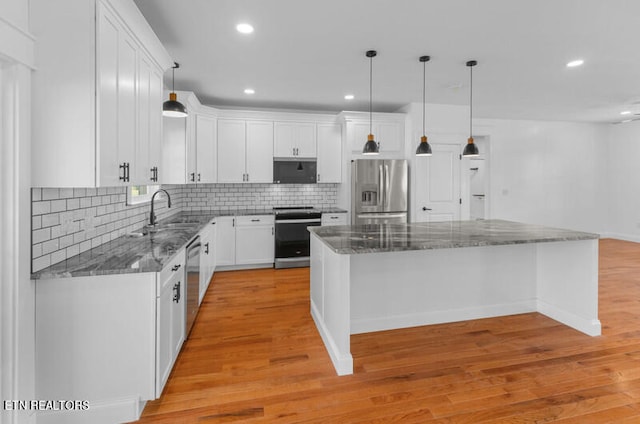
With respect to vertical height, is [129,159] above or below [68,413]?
above

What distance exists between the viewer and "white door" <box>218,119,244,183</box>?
506 centimetres

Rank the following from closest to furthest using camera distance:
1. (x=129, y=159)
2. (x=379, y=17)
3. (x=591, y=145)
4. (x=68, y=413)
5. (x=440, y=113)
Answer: (x=68, y=413) → (x=129, y=159) → (x=379, y=17) → (x=440, y=113) → (x=591, y=145)

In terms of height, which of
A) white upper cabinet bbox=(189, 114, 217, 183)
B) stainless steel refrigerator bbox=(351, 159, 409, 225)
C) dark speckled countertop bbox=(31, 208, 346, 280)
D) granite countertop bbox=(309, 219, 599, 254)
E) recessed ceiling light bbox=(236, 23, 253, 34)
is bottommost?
dark speckled countertop bbox=(31, 208, 346, 280)

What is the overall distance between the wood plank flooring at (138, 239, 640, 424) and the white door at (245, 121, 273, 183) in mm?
2420

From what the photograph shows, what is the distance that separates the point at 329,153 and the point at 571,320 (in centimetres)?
381

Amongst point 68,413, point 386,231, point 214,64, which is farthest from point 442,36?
point 68,413

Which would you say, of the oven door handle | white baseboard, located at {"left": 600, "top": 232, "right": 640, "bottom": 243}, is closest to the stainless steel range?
the oven door handle

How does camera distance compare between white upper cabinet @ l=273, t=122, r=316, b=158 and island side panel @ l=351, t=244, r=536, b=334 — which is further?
white upper cabinet @ l=273, t=122, r=316, b=158

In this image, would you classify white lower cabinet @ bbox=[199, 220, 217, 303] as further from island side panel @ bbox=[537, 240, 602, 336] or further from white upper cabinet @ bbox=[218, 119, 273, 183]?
island side panel @ bbox=[537, 240, 602, 336]

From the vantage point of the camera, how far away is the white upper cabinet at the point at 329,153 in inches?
212

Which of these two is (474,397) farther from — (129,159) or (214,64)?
(214,64)

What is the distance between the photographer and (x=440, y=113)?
5.30 meters

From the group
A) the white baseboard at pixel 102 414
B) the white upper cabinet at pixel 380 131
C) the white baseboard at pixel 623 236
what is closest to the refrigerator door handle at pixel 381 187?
the white upper cabinet at pixel 380 131

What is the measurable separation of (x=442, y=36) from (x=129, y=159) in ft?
9.24
